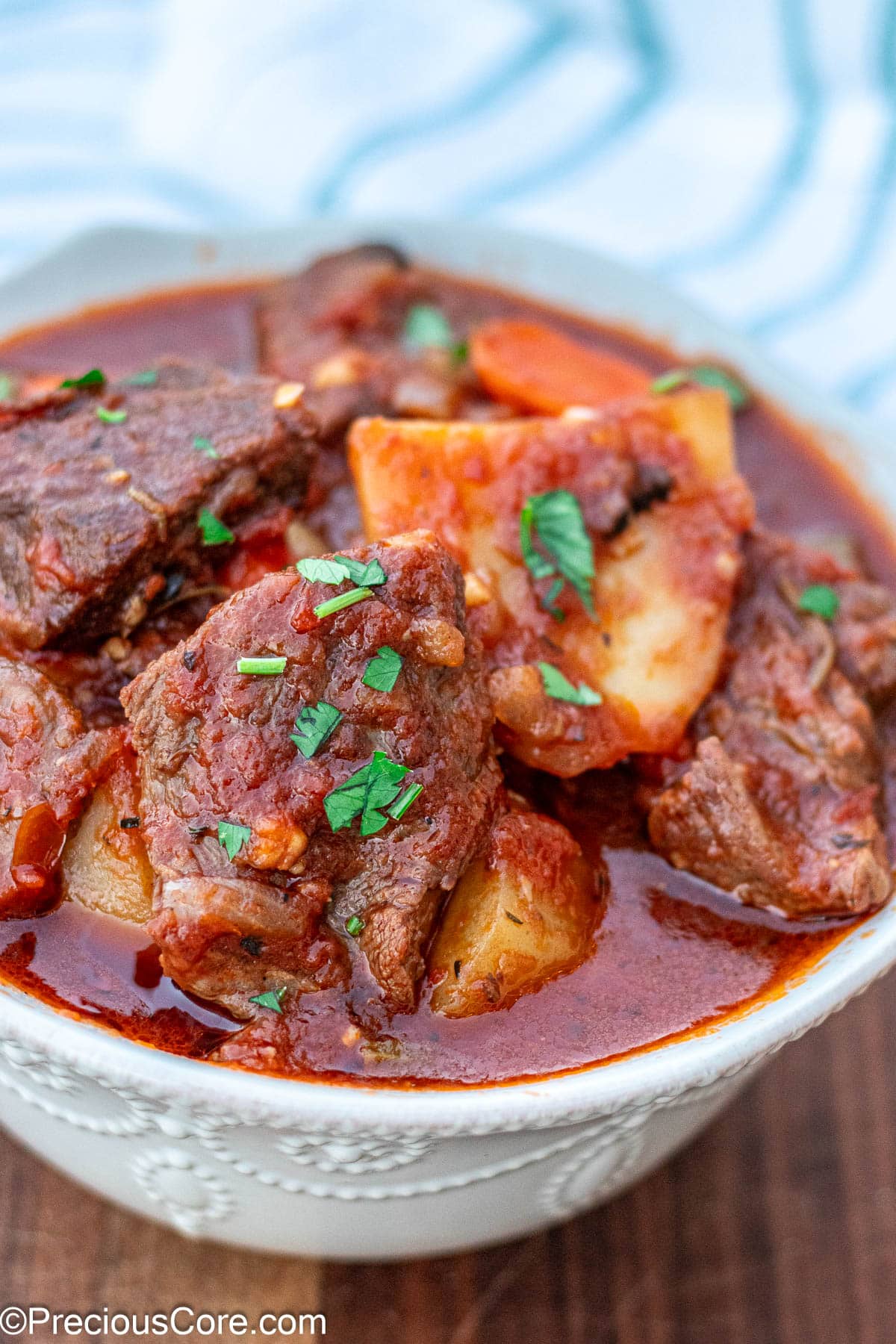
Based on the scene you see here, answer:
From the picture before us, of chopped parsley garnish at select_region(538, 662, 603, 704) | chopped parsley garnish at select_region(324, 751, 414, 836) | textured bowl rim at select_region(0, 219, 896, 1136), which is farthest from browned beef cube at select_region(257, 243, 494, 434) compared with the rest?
chopped parsley garnish at select_region(324, 751, 414, 836)

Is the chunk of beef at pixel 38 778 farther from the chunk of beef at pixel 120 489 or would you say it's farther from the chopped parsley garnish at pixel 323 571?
the chopped parsley garnish at pixel 323 571

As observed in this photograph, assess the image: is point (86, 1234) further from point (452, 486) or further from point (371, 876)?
point (452, 486)

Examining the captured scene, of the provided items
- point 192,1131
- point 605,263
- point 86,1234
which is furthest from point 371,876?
point 605,263

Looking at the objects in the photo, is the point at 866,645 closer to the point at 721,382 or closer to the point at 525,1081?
the point at 721,382

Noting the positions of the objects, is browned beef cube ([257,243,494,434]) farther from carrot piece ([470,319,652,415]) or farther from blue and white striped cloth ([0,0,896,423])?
blue and white striped cloth ([0,0,896,423])

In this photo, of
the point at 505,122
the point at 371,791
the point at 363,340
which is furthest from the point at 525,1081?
the point at 505,122

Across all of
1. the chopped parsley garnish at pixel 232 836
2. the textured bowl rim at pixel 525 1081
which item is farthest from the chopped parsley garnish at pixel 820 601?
the chopped parsley garnish at pixel 232 836
